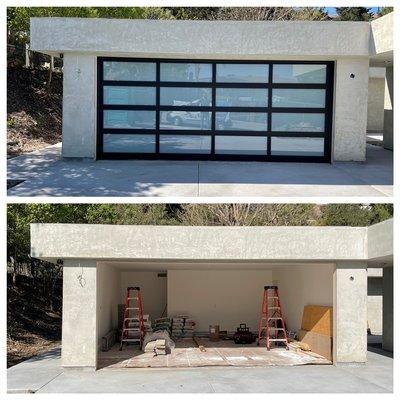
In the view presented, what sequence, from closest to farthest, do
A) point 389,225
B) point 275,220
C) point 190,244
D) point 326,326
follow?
point 389,225 → point 190,244 → point 326,326 → point 275,220

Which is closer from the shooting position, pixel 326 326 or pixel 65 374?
pixel 65 374

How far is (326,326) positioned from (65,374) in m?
5.87

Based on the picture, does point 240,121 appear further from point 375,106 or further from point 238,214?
point 238,214

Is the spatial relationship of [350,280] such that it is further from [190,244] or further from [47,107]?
[47,107]

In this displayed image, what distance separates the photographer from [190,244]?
13.1 metres

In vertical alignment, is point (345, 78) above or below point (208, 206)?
above

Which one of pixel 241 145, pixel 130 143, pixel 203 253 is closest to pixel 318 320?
pixel 203 253

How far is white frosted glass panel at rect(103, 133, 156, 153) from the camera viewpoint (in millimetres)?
16922

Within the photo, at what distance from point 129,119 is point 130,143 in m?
0.63

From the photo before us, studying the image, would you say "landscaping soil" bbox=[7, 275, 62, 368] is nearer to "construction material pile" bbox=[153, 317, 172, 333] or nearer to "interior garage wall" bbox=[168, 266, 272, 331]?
"construction material pile" bbox=[153, 317, 172, 333]

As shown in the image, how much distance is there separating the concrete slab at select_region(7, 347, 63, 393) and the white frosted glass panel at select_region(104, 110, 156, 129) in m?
5.88

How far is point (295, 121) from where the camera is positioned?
677 inches

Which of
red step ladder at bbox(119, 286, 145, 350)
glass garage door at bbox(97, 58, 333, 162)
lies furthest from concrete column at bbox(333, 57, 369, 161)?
red step ladder at bbox(119, 286, 145, 350)
